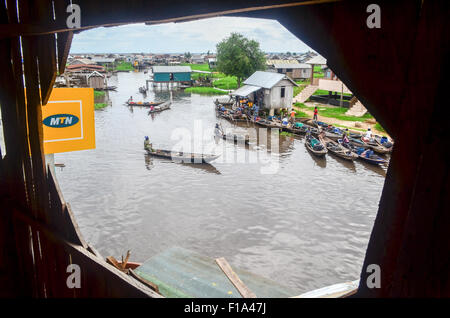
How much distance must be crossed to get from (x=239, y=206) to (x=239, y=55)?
35.4m

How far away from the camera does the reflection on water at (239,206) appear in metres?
12.4

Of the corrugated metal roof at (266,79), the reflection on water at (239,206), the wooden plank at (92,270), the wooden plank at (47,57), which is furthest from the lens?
the corrugated metal roof at (266,79)

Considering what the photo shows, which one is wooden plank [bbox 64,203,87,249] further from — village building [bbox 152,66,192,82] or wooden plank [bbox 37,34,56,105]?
village building [bbox 152,66,192,82]

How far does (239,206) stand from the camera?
53.0 feet

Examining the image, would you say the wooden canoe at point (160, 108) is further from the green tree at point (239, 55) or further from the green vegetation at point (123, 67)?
the green vegetation at point (123, 67)

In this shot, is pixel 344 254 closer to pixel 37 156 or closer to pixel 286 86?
pixel 37 156

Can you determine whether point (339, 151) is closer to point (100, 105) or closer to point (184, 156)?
point (184, 156)

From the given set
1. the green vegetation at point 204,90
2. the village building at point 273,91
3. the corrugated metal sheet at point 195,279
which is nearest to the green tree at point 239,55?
the green vegetation at point 204,90

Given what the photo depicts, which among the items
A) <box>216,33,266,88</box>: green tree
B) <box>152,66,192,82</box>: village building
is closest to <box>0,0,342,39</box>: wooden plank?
<box>216,33,266,88</box>: green tree

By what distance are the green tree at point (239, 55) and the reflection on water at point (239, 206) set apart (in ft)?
78.9

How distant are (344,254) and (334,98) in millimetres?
29411

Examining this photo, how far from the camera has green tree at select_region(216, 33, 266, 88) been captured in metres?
47.7

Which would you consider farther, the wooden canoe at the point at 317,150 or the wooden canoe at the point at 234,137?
the wooden canoe at the point at 234,137

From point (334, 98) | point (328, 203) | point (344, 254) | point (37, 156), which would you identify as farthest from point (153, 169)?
point (334, 98)
